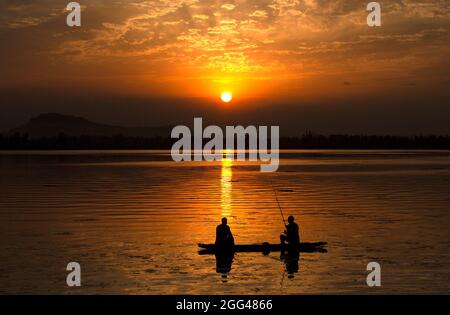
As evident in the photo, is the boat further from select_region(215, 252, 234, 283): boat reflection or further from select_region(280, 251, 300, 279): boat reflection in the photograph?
select_region(215, 252, 234, 283): boat reflection

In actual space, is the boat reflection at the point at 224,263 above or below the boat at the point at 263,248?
below

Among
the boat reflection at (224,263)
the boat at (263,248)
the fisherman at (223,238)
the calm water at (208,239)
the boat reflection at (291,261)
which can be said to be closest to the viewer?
the calm water at (208,239)

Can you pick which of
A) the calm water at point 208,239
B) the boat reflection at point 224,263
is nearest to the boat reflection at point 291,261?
the calm water at point 208,239

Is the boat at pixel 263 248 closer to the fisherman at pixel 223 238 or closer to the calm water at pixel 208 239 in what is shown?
the calm water at pixel 208 239

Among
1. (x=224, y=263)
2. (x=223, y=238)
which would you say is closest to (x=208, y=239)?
(x=223, y=238)

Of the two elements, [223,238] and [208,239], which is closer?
[223,238]

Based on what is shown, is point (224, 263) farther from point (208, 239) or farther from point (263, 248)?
point (208, 239)

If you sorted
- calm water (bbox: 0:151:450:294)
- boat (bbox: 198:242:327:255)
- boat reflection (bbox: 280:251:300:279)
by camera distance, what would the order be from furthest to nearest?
boat (bbox: 198:242:327:255)
boat reflection (bbox: 280:251:300:279)
calm water (bbox: 0:151:450:294)

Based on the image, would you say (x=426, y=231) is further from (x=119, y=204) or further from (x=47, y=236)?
(x=119, y=204)

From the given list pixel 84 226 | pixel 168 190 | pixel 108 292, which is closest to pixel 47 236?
pixel 84 226

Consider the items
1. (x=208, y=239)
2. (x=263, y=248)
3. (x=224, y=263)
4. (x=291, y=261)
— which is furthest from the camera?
(x=208, y=239)

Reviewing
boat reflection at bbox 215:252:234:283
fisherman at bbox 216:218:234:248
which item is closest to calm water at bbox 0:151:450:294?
boat reflection at bbox 215:252:234:283

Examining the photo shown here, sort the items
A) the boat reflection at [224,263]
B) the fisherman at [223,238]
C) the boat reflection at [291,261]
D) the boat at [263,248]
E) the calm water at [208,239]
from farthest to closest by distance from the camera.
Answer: the boat at [263,248], the fisherman at [223,238], the boat reflection at [291,261], the boat reflection at [224,263], the calm water at [208,239]
